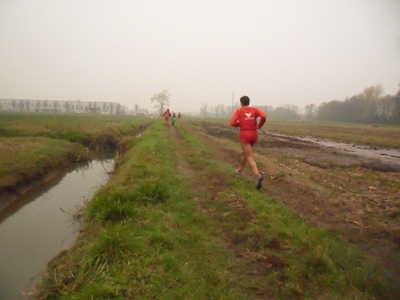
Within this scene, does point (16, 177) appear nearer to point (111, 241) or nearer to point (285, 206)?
point (111, 241)

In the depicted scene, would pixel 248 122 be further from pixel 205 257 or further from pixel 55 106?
pixel 55 106

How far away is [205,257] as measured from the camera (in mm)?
3592

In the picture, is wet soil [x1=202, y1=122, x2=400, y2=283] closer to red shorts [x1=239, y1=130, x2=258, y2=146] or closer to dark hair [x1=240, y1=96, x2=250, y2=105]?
red shorts [x1=239, y1=130, x2=258, y2=146]

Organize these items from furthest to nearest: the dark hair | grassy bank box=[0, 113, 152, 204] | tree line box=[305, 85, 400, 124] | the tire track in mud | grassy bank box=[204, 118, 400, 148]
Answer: tree line box=[305, 85, 400, 124]
grassy bank box=[204, 118, 400, 148]
grassy bank box=[0, 113, 152, 204]
the dark hair
the tire track in mud

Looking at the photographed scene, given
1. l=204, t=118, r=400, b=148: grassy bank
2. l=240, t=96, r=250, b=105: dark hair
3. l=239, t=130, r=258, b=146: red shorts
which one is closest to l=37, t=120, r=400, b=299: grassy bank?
l=239, t=130, r=258, b=146: red shorts

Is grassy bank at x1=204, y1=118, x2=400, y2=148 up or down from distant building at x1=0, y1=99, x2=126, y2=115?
down

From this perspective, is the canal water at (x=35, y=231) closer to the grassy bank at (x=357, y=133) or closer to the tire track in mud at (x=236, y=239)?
the tire track in mud at (x=236, y=239)

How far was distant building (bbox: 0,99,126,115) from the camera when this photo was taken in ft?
449

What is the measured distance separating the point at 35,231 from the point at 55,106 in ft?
507

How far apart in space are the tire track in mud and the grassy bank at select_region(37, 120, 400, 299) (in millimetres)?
13

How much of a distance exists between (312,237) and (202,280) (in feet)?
6.26

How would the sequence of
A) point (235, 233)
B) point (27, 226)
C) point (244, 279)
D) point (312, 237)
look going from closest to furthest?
point (244, 279), point (312, 237), point (235, 233), point (27, 226)

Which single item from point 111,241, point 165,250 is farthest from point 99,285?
point 165,250

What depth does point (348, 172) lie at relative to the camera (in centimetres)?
921
